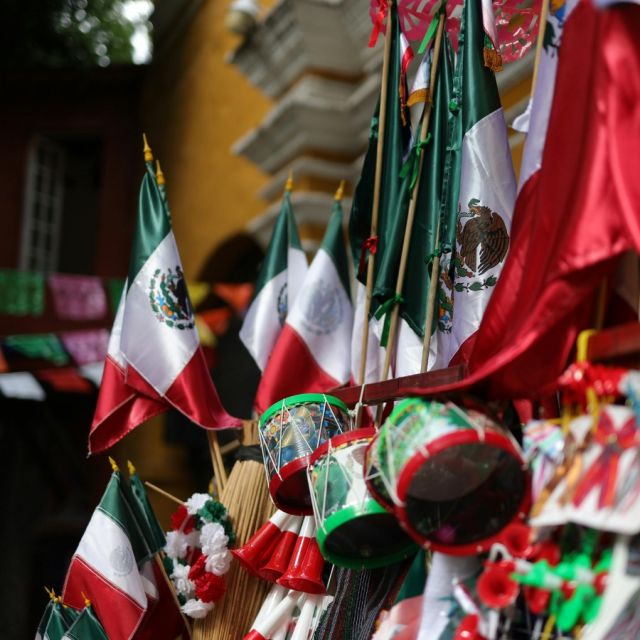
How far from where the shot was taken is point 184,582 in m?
2.59

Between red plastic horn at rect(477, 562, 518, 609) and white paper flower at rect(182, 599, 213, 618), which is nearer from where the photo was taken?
red plastic horn at rect(477, 562, 518, 609)

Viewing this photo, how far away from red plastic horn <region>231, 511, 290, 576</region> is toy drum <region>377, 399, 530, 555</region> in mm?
835

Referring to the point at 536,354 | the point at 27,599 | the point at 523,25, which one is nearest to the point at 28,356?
the point at 27,599

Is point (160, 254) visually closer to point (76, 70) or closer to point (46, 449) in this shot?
point (46, 449)

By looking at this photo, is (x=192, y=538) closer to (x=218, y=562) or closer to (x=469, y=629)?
(x=218, y=562)

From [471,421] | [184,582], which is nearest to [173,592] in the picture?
[184,582]

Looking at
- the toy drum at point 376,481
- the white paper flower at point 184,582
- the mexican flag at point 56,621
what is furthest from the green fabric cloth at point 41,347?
the toy drum at point 376,481

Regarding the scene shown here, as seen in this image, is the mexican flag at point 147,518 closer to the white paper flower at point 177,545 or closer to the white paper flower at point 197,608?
the white paper flower at point 177,545

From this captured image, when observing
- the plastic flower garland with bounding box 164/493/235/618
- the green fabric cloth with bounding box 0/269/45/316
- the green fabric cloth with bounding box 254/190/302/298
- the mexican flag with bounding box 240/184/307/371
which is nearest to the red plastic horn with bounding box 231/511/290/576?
the plastic flower garland with bounding box 164/493/235/618

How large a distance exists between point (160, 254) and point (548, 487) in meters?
1.69

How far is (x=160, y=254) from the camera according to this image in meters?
2.94

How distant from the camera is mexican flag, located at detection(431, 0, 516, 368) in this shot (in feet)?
7.75

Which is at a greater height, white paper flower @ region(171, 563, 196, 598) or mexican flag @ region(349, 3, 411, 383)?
mexican flag @ region(349, 3, 411, 383)

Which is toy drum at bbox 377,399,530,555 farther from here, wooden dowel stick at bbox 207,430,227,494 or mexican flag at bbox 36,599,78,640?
mexican flag at bbox 36,599,78,640
